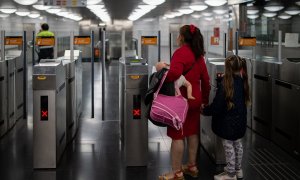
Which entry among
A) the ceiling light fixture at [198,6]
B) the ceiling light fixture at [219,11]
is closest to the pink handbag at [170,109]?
the ceiling light fixture at [198,6]

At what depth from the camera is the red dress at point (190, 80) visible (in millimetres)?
4254

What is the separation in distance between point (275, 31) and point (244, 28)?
31.3 inches

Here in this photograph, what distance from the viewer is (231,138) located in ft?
14.4

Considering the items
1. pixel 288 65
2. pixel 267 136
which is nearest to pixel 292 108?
pixel 288 65

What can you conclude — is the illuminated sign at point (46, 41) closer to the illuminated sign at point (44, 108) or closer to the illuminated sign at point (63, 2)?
the illuminated sign at point (44, 108)

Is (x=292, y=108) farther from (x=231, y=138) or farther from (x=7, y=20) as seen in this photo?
(x=7, y=20)

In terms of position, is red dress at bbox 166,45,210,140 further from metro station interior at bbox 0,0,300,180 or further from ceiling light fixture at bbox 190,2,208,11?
ceiling light fixture at bbox 190,2,208,11

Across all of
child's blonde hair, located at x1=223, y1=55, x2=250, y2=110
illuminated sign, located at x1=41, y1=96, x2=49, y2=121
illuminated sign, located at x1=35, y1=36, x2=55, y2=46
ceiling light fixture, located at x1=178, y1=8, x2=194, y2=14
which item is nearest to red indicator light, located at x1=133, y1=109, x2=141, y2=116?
illuminated sign, located at x1=41, y1=96, x2=49, y2=121

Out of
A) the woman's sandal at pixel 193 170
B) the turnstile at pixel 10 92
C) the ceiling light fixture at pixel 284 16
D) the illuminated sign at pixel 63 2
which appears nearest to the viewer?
the woman's sandal at pixel 193 170

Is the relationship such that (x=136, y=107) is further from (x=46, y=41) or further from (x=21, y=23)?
(x=21, y=23)

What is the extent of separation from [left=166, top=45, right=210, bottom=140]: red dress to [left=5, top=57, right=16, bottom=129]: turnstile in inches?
→ 132

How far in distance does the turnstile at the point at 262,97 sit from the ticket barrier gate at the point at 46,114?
3094mm

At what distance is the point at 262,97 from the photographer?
6.71 meters

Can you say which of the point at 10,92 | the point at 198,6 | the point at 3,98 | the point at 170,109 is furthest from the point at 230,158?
the point at 198,6
